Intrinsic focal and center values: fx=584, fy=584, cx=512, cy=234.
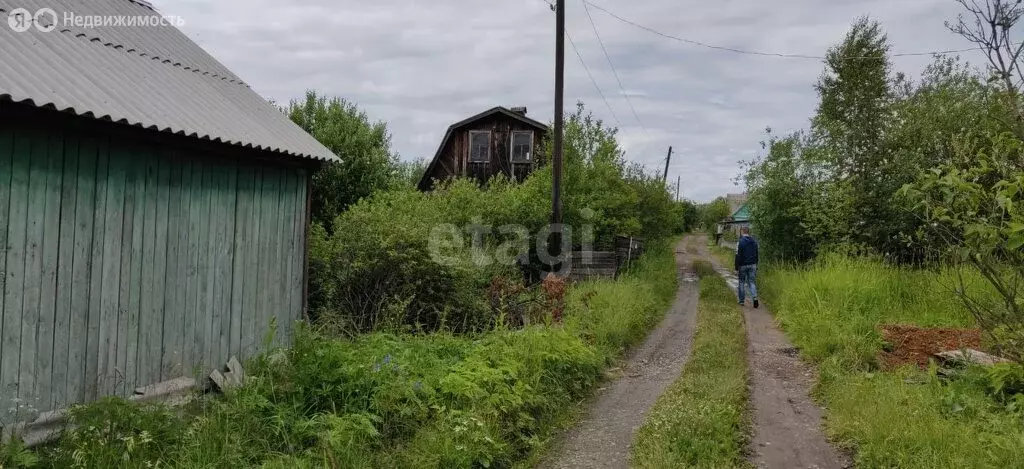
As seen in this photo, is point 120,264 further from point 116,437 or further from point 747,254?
point 747,254

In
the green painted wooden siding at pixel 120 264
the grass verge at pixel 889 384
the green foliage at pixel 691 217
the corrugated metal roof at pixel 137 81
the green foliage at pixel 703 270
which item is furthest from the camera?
the green foliage at pixel 691 217

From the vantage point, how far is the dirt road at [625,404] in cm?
487

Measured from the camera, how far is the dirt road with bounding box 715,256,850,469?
182 inches

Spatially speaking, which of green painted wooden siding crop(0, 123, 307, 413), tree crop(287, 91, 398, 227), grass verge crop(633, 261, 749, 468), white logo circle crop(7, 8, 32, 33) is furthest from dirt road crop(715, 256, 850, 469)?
tree crop(287, 91, 398, 227)

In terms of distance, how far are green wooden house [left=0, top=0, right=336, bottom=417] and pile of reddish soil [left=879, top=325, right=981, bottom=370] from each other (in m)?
7.18

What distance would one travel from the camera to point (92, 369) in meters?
4.41

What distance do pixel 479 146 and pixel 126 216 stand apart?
19.1 metres

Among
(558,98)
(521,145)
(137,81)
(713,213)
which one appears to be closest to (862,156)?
(558,98)

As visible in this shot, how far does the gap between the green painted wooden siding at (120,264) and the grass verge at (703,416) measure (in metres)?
4.11

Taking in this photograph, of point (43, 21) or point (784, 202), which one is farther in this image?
point (784, 202)

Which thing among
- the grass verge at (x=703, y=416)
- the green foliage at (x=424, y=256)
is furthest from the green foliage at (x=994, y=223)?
the green foliage at (x=424, y=256)

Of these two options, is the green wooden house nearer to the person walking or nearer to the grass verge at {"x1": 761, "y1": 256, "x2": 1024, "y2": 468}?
the grass verge at {"x1": 761, "y1": 256, "x2": 1024, "y2": 468}

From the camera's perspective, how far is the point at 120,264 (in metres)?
4.60

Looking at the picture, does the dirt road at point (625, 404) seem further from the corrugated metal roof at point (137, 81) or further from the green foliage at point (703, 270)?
the green foliage at point (703, 270)
